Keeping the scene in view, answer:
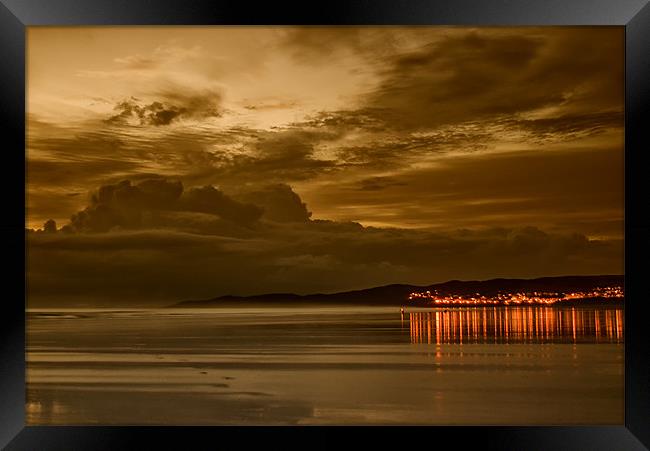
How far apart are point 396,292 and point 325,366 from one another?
552mm

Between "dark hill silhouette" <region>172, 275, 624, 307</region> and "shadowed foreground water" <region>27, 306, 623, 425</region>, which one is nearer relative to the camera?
"shadowed foreground water" <region>27, 306, 623, 425</region>

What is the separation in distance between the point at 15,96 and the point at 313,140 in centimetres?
158

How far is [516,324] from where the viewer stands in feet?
14.7

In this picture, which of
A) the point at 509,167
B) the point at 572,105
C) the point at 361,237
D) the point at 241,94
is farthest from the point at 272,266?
the point at 572,105

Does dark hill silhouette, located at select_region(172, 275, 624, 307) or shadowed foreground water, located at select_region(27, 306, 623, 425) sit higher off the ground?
dark hill silhouette, located at select_region(172, 275, 624, 307)

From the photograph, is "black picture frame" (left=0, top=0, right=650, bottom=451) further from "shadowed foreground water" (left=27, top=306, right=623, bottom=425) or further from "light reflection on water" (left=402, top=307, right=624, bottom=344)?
"light reflection on water" (left=402, top=307, right=624, bottom=344)

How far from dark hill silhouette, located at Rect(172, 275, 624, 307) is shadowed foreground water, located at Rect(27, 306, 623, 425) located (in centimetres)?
6

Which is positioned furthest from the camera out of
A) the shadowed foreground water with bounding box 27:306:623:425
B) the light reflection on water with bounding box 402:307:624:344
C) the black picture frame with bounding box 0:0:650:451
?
the light reflection on water with bounding box 402:307:624:344

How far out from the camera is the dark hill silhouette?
4.47m

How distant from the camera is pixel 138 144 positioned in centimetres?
459

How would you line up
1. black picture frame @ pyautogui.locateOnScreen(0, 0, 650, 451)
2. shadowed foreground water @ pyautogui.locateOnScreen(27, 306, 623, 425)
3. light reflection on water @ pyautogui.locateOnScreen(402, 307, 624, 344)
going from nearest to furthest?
black picture frame @ pyautogui.locateOnScreen(0, 0, 650, 451)
shadowed foreground water @ pyautogui.locateOnScreen(27, 306, 623, 425)
light reflection on water @ pyautogui.locateOnScreen(402, 307, 624, 344)

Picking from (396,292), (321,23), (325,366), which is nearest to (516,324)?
(396,292)

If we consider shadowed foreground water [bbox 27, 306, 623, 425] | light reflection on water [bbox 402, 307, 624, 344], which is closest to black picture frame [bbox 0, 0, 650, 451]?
shadowed foreground water [bbox 27, 306, 623, 425]

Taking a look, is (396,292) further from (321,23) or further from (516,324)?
(321,23)
